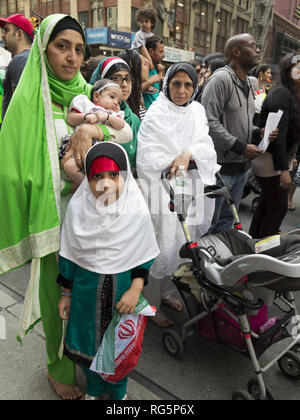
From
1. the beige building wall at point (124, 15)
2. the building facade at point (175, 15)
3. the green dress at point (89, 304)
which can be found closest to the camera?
the green dress at point (89, 304)

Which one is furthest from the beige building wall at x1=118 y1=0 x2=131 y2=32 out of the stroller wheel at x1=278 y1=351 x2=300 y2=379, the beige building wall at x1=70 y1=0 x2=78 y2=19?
the stroller wheel at x1=278 y1=351 x2=300 y2=379

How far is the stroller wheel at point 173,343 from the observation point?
7.09ft

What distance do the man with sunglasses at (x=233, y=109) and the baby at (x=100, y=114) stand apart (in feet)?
3.66

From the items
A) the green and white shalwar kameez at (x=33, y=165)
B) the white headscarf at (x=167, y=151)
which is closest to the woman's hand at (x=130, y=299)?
the green and white shalwar kameez at (x=33, y=165)

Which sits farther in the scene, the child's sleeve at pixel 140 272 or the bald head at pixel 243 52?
the bald head at pixel 243 52

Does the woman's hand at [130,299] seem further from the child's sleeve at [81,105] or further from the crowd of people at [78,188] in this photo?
the child's sleeve at [81,105]

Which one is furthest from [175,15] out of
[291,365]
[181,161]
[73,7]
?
[291,365]

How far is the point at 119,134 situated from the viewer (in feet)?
5.80

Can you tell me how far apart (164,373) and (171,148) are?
4.87 feet

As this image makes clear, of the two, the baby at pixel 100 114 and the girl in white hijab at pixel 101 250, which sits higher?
the baby at pixel 100 114

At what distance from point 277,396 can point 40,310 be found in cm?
148

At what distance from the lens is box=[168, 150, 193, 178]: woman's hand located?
2072mm

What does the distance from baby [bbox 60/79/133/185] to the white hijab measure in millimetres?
140

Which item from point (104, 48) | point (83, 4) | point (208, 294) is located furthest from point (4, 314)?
point (83, 4)
